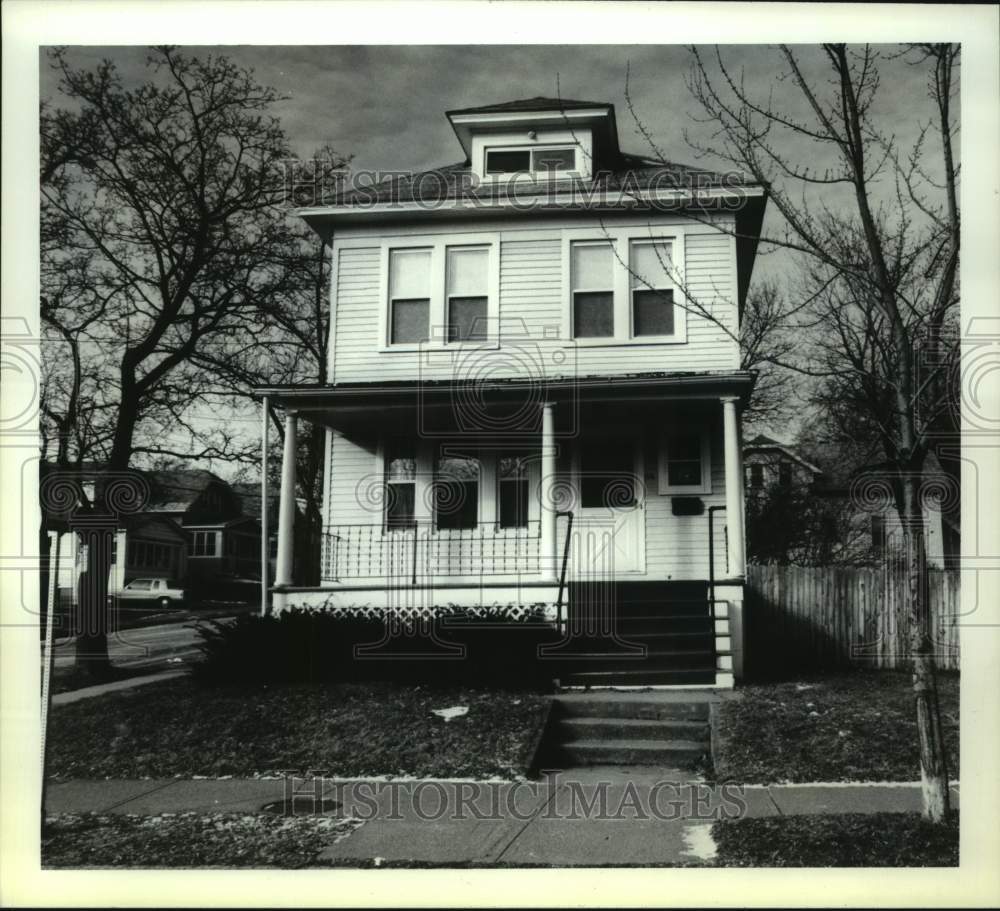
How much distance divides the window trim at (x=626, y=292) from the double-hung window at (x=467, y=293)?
1077 millimetres

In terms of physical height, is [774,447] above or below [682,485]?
above

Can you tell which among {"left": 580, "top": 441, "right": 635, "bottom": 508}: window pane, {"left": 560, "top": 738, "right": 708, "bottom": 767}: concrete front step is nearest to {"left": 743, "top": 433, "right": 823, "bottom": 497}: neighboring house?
{"left": 580, "top": 441, "right": 635, "bottom": 508}: window pane

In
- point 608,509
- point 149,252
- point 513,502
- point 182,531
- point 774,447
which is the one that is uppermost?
point 149,252

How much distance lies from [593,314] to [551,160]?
229cm

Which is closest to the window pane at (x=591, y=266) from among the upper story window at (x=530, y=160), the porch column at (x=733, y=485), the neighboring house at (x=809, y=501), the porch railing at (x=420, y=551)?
the upper story window at (x=530, y=160)

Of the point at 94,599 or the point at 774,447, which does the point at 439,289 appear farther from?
the point at 774,447

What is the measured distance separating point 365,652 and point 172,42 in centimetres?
608

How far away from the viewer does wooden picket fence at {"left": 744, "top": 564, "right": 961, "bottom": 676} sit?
38.2 feet

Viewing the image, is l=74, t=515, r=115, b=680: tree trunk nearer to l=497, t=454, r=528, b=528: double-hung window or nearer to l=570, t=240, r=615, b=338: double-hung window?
l=497, t=454, r=528, b=528: double-hung window

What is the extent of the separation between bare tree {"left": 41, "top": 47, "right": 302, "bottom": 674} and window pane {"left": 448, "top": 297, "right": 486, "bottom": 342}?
279 cm

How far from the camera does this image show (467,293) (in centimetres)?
1248

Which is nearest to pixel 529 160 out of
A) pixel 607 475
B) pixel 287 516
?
pixel 607 475

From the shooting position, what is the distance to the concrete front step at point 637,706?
870cm

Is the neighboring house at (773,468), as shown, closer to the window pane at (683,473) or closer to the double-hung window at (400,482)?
the window pane at (683,473)
